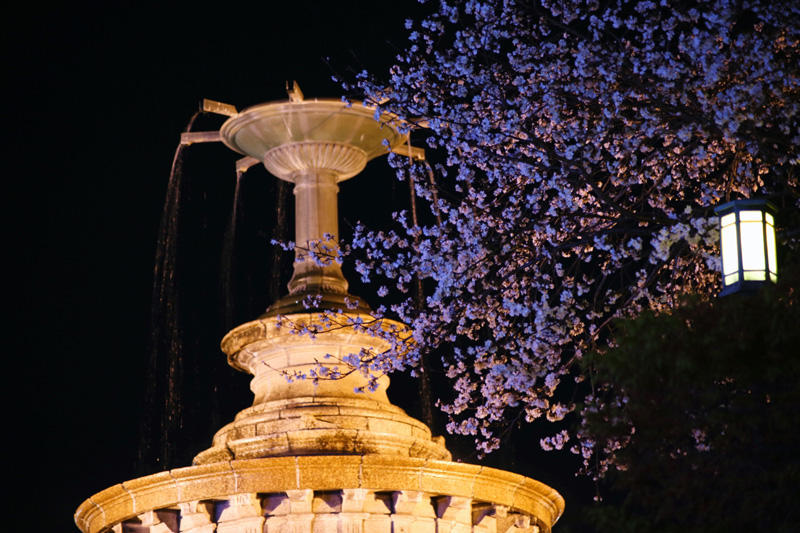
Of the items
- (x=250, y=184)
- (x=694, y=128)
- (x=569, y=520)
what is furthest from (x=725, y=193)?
(x=250, y=184)

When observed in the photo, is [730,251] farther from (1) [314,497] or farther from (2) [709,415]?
(1) [314,497]

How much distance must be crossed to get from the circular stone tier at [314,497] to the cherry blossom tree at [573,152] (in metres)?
0.91

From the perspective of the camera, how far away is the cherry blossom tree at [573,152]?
16031 mm

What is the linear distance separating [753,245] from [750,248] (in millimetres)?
34

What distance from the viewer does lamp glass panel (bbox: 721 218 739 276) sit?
12.6 m

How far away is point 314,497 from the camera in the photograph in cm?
1848

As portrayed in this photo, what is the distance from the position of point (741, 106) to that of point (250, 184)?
18657 mm

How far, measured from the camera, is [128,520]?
19.1 m

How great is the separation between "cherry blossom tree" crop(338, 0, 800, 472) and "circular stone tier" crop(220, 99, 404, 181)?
5.76 ft

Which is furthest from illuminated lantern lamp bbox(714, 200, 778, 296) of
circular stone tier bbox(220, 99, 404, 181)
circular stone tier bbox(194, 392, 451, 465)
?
circular stone tier bbox(220, 99, 404, 181)

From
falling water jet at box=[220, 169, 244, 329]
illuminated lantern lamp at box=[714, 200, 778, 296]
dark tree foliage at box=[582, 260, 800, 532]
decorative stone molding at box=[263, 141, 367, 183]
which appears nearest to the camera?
dark tree foliage at box=[582, 260, 800, 532]

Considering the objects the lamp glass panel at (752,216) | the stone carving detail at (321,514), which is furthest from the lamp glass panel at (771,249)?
the stone carving detail at (321,514)

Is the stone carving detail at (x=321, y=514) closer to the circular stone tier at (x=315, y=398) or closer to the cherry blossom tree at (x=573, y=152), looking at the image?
the circular stone tier at (x=315, y=398)

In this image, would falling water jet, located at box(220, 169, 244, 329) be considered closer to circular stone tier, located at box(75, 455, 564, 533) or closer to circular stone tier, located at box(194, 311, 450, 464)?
circular stone tier, located at box(194, 311, 450, 464)
